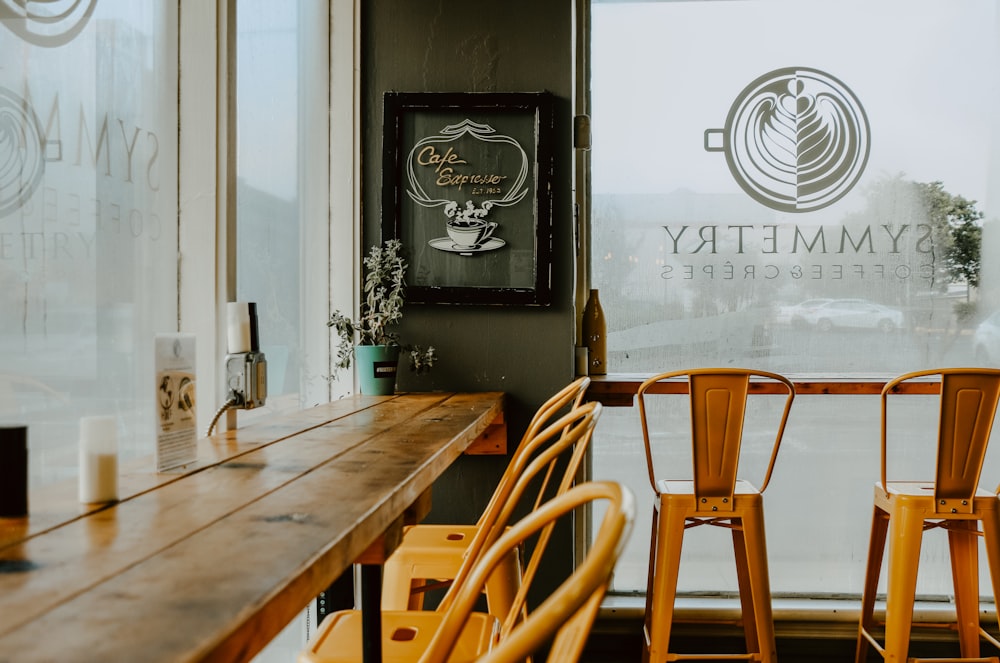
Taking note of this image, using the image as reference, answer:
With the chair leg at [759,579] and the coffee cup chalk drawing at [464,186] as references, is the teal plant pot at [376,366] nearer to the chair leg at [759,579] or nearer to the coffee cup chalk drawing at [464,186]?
the coffee cup chalk drawing at [464,186]

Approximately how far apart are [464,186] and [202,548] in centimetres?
216

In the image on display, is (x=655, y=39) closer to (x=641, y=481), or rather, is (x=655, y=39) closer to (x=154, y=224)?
(x=641, y=481)

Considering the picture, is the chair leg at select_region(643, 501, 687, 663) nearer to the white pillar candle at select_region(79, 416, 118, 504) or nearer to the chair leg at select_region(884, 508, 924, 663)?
the chair leg at select_region(884, 508, 924, 663)

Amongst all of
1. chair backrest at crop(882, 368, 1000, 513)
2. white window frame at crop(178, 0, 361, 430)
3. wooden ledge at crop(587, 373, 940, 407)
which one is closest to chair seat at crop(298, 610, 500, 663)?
white window frame at crop(178, 0, 361, 430)

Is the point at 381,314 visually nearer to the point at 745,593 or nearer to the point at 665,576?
the point at 665,576

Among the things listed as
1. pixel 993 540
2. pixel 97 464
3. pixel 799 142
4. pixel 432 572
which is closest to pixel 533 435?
pixel 432 572

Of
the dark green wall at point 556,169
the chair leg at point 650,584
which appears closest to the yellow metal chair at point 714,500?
the chair leg at point 650,584

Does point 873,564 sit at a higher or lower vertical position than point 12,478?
lower

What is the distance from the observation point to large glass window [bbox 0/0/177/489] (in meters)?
1.23

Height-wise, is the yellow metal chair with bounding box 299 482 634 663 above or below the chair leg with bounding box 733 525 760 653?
above

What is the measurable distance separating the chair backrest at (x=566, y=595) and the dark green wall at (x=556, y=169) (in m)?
1.96

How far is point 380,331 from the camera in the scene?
2.62 meters

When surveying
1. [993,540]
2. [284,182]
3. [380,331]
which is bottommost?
[993,540]

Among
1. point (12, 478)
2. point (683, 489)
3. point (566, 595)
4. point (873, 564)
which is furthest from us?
point (873, 564)
